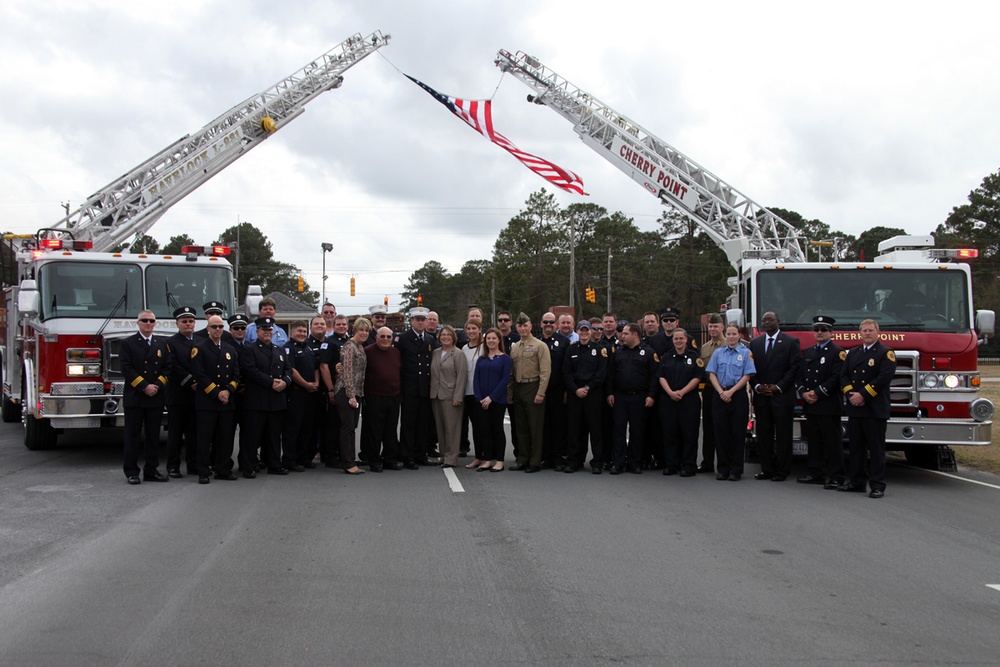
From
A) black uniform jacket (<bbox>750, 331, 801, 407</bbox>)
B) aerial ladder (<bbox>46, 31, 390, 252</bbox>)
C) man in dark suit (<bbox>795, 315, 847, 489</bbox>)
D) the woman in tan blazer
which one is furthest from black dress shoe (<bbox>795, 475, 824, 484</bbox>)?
aerial ladder (<bbox>46, 31, 390, 252</bbox>)

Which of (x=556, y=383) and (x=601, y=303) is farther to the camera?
(x=601, y=303)

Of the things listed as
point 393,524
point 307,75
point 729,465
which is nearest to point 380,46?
point 307,75

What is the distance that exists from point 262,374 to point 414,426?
6.80 feet

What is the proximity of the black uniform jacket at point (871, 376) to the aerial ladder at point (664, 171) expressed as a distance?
6.47 meters

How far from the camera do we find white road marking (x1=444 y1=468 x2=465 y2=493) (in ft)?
31.7

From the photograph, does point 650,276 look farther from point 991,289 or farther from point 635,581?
point 635,581

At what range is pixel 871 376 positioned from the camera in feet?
31.6

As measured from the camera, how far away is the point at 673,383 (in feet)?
35.7

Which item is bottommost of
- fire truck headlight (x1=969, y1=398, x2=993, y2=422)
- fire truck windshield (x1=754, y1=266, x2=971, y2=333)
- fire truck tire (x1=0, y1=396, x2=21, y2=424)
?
fire truck tire (x1=0, y1=396, x2=21, y2=424)

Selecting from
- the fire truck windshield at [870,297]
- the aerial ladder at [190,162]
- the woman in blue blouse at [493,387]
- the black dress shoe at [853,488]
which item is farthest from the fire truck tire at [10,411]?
the black dress shoe at [853,488]

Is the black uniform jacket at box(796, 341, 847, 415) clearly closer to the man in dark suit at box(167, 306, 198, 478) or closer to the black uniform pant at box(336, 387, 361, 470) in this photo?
the black uniform pant at box(336, 387, 361, 470)

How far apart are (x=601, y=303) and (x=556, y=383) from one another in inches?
2389

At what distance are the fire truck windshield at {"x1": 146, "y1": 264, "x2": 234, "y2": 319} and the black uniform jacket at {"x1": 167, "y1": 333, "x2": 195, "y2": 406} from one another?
2.15 metres

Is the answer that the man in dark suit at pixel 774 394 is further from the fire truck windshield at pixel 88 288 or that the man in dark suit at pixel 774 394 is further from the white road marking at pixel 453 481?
the fire truck windshield at pixel 88 288
